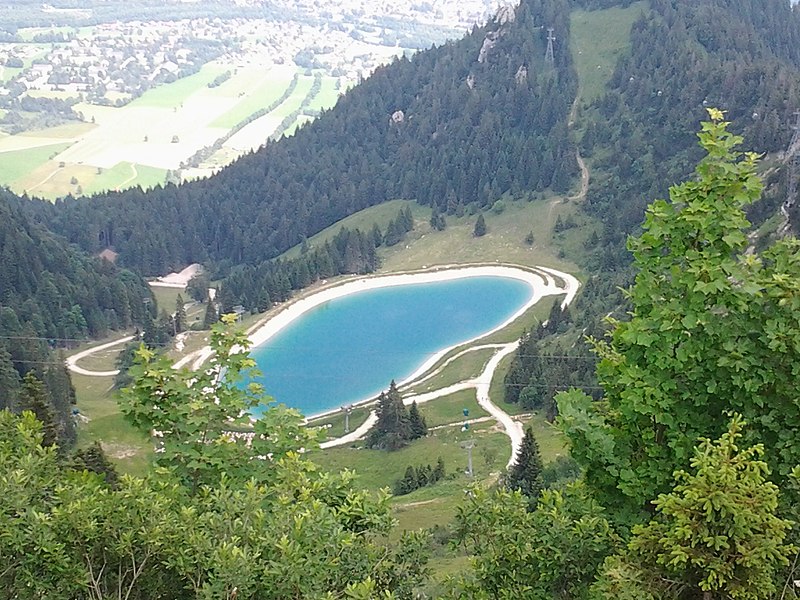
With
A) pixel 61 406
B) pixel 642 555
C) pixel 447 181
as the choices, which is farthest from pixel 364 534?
pixel 447 181

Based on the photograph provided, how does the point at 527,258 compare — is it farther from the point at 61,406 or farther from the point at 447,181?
the point at 61,406

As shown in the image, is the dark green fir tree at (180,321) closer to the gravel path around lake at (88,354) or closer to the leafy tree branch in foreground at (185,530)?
the gravel path around lake at (88,354)

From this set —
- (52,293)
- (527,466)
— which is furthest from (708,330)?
(52,293)

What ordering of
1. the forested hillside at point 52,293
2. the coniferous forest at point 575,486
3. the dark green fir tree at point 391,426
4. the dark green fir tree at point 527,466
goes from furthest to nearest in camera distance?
the forested hillside at point 52,293
the dark green fir tree at point 391,426
the dark green fir tree at point 527,466
the coniferous forest at point 575,486

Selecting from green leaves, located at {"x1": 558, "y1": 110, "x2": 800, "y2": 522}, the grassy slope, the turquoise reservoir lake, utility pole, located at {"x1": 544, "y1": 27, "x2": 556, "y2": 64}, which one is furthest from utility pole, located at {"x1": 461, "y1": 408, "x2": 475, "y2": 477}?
utility pole, located at {"x1": 544, "y1": 27, "x2": 556, "y2": 64}

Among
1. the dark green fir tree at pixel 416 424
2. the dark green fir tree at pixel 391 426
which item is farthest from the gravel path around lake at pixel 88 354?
the dark green fir tree at pixel 416 424
